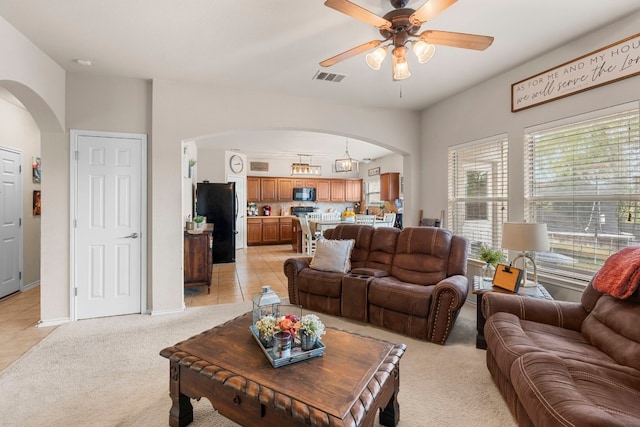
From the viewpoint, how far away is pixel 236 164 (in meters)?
8.59

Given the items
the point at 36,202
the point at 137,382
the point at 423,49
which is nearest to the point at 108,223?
the point at 137,382

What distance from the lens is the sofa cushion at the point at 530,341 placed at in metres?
1.79

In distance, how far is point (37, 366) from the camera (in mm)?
2521

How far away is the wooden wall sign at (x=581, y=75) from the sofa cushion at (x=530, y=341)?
2121mm

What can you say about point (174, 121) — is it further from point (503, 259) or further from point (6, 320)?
point (503, 259)

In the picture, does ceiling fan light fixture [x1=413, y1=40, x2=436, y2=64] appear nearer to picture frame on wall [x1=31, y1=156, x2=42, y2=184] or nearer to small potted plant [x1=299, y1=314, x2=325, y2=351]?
small potted plant [x1=299, y1=314, x2=325, y2=351]

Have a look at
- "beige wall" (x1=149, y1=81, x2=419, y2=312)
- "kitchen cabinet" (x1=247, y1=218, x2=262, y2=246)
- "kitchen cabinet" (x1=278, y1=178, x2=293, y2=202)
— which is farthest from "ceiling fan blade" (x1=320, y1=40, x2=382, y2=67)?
"kitchen cabinet" (x1=278, y1=178, x2=293, y2=202)

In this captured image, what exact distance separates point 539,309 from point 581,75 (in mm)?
2142

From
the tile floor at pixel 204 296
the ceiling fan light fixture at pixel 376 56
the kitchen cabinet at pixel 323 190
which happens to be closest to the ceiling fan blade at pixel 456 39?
the ceiling fan light fixture at pixel 376 56

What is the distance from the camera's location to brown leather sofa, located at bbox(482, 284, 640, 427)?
1345 mm

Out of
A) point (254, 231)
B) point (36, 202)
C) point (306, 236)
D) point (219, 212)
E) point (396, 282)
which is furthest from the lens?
point (254, 231)

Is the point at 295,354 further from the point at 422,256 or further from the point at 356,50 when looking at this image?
the point at 422,256

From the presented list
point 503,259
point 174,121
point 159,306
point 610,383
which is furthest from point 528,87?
point 159,306

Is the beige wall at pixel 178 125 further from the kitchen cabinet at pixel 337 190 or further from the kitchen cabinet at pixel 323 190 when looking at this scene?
the kitchen cabinet at pixel 337 190
